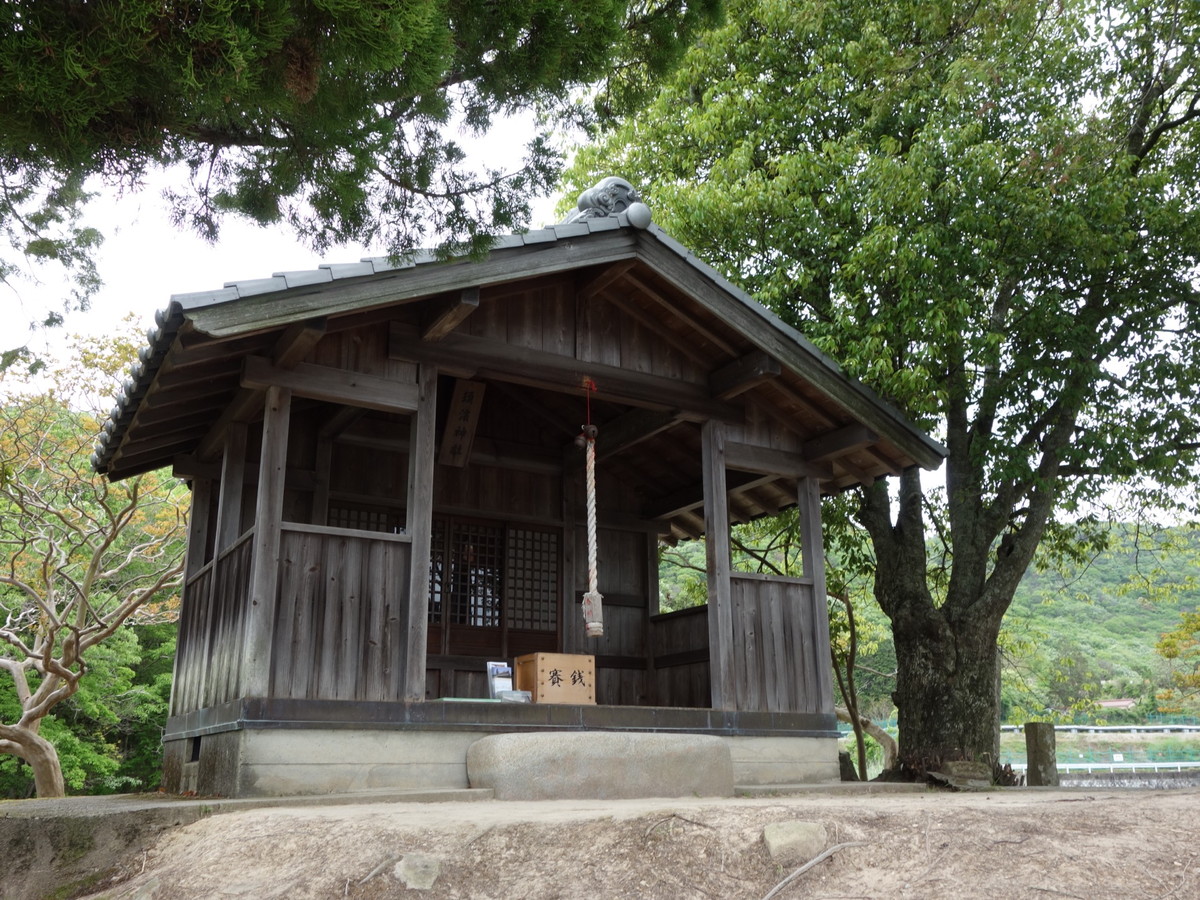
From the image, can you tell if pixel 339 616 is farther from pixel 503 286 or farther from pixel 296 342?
pixel 503 286

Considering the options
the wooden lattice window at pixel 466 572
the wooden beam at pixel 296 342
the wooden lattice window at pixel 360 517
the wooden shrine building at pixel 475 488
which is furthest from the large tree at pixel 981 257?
the wooden beam at pixel 296 342

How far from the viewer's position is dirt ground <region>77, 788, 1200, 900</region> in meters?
4.41

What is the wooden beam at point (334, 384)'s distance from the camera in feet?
25.2

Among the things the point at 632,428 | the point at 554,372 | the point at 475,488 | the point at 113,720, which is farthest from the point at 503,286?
the point at 113,720

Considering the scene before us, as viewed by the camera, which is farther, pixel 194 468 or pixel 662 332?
pixel 194 468

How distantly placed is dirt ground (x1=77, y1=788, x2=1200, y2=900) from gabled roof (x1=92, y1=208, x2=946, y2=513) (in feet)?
11.4

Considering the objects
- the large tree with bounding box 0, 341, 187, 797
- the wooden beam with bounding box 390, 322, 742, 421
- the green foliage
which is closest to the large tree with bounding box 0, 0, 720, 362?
the wooden beam with bounding box 390, 322, 742, 421

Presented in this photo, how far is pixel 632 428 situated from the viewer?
1054 cm

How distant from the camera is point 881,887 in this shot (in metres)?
4.33

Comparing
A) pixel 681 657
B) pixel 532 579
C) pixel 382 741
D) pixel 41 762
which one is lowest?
pixel 41 762

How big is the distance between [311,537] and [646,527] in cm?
545

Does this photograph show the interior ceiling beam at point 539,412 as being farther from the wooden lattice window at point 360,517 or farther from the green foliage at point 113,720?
the green foliage at point 113,720

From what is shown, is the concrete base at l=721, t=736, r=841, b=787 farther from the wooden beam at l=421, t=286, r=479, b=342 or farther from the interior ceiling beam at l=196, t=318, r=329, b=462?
the interior ceiling beam at l=196, t=318, r=329, b=462

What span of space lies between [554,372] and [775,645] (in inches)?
136
